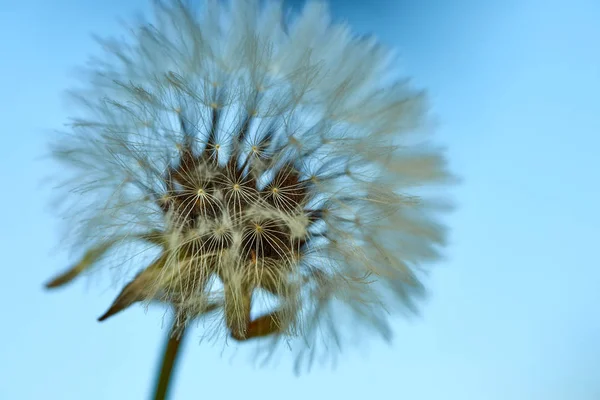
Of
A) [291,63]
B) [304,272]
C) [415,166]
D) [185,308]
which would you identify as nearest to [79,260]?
[185,308]

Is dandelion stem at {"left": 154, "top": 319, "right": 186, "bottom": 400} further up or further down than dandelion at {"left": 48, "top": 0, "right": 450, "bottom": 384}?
further down

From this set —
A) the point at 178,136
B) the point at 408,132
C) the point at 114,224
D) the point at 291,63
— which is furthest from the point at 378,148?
the point at 114,224

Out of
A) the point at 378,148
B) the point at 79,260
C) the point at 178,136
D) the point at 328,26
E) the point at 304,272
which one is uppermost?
the point at 328,26

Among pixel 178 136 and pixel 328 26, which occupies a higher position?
pixel 328 26

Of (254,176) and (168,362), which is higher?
(254,176)

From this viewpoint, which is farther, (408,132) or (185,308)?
(408,132)

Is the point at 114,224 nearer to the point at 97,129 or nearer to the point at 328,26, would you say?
the point at 97,129
